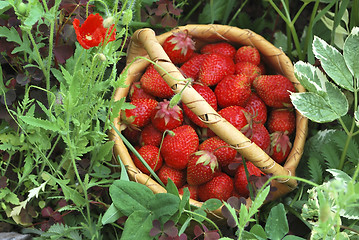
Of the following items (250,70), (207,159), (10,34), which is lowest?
(207,159)

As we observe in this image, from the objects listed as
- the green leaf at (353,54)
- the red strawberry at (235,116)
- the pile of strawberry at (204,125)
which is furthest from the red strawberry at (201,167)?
the green leaf at (353,54)

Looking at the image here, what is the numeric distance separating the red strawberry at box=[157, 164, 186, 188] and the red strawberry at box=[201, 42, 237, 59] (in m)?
0.32

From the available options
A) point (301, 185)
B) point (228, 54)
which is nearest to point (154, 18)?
point (228, 54)

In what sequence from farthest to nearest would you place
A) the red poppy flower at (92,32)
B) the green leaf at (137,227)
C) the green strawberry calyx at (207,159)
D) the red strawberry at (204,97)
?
the red strawberry at (204,97) → the green strawberry calyx at (207,159) → the green leaf at (137,227) → the red poppy flower at (92,32)

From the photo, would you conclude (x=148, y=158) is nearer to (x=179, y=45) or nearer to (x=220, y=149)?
(x=220, y=149)

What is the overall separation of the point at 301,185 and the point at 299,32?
22.0 inches

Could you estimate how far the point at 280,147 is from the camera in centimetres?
98

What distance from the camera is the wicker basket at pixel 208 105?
84cm

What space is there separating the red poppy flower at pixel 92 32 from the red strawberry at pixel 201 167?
33 cm

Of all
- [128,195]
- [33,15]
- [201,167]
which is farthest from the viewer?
[201,167]

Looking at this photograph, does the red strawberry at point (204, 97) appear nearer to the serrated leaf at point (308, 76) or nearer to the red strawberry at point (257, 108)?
the red strawberry at point (257, 108)

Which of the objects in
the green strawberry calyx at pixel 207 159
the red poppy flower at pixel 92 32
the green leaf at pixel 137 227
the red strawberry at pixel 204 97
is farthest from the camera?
the red strawberry at pixel 204 97

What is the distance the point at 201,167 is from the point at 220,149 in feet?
0.20

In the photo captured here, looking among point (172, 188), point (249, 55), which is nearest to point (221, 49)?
point (249, 55)
